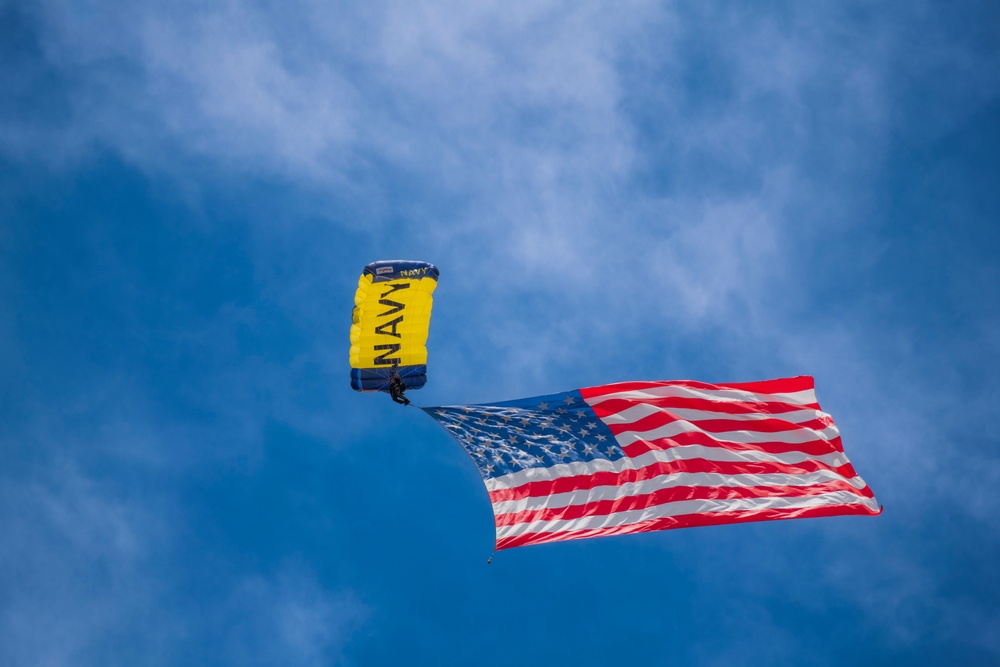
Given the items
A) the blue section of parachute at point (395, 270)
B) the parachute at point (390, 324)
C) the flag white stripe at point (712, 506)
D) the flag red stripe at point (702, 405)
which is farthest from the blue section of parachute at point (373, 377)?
the flag white stripe at point (712, 506)

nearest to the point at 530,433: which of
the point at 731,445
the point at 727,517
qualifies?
the point at 731,445

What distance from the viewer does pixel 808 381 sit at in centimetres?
2619

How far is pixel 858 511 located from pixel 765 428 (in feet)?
10.1

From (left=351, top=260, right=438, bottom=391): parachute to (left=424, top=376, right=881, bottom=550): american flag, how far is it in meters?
3.78

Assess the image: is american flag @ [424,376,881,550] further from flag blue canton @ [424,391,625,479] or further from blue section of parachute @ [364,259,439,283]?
blue section of parachute @ [364,259,439,283]

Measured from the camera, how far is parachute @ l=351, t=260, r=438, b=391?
28.1 m

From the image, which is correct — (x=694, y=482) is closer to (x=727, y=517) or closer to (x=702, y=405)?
(x=727, y=517)

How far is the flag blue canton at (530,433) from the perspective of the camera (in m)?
25.3

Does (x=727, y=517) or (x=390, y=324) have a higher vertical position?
(x=390, y=324)

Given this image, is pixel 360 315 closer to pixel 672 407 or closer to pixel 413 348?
pixel 413 348

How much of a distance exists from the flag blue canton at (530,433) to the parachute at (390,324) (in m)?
3.77

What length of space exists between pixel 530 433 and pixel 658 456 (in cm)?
343

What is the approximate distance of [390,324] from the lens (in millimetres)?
28297

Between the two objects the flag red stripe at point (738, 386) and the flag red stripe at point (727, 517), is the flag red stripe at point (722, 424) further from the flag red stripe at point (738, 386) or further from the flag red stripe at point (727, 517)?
the flag red stripe at point (727, 517)
